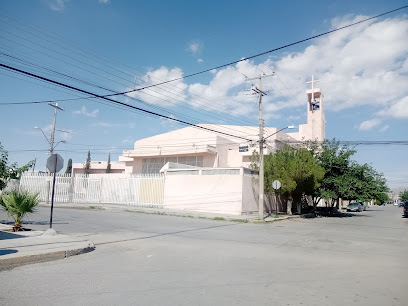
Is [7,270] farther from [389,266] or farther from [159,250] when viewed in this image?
[389,266]

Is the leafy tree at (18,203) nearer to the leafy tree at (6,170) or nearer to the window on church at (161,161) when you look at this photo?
the leafy tree at (6,170)

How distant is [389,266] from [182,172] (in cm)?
2028

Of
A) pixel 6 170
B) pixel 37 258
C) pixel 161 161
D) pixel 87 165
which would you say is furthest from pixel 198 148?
pixel 87 165

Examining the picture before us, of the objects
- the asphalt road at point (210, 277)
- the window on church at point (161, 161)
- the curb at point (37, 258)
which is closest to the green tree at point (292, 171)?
the window on church at point (161, 161)

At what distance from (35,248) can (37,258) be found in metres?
0.81

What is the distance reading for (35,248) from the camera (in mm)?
7816

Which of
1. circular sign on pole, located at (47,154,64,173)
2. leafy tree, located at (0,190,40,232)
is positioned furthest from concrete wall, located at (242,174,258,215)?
leafy tree, located at (0,190,40,232)

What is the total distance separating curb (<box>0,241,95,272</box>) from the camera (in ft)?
21.3

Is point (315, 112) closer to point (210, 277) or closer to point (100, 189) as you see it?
point (100, 189)

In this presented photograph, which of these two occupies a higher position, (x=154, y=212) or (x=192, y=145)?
(x=192, y=145)

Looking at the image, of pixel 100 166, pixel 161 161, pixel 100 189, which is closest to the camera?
pixel 100 189

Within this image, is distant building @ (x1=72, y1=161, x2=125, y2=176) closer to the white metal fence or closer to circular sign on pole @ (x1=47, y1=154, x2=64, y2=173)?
the white metal fence

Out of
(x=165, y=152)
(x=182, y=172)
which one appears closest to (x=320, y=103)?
(x=165, y=152)

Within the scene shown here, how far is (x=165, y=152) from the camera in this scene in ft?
139
